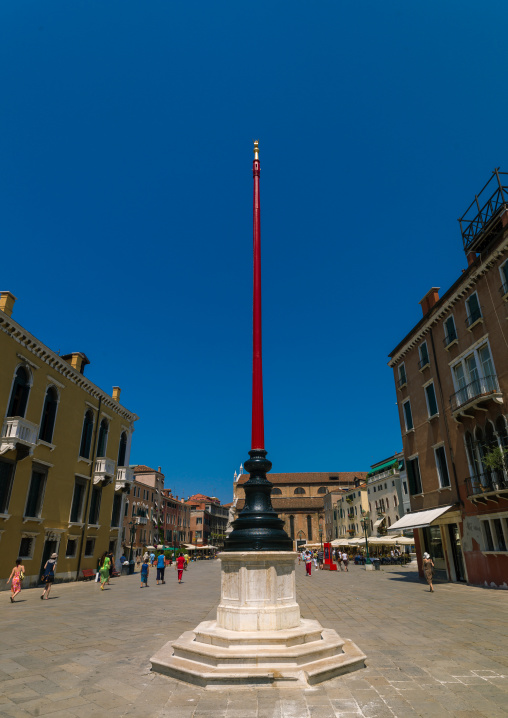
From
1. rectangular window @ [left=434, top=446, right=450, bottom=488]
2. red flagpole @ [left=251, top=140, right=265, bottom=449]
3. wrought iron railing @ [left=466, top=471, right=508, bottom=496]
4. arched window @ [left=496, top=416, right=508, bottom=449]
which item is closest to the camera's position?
red flagpole @ [left=251, top=140, right=265, bottom=449]

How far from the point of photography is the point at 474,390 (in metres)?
18.0

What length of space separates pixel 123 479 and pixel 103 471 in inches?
144

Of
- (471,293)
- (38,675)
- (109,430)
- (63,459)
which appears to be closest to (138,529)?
(109,430)

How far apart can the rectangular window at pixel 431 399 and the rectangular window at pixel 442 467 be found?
1.76m

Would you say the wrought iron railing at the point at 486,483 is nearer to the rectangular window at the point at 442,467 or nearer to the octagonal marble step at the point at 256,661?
the rectangular window at the point at 442,467

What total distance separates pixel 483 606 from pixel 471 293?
38.8 feet

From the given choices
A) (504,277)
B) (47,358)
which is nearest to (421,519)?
(504,277)

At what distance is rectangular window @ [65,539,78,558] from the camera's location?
939 inches

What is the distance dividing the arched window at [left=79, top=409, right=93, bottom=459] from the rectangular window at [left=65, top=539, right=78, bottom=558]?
464 centimetres

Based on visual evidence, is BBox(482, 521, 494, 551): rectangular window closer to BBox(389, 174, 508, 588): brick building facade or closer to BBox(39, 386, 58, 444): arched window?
BBox(389, 174, 508, 588): brick building facade

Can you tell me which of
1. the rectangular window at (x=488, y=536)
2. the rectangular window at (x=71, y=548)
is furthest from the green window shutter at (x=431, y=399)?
the rectangular window at (x=71, y=548)

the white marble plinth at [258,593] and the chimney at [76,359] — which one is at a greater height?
the chimney at [76,359]

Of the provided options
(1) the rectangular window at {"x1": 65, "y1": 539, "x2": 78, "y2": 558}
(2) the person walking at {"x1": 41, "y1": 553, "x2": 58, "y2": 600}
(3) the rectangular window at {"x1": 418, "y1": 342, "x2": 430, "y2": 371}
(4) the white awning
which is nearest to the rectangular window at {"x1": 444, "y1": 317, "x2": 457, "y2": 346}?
(3) the rectangular window at {"x1": 418, "y1": 342, "x2": 430, "y2": 371}

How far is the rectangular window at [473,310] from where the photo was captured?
18.0 meters
